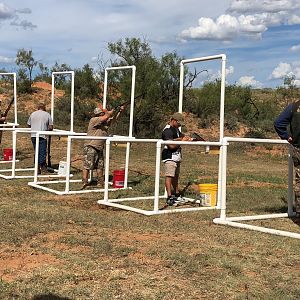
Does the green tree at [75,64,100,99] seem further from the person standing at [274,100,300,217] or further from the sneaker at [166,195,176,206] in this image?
the person standing at [274,100,300,217]

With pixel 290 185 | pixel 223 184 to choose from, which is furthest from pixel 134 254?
pixel 290 185

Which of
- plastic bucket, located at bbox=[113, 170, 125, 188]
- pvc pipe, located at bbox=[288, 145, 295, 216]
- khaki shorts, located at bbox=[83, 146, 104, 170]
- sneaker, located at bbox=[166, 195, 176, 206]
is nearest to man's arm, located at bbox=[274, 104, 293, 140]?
pvc pipe, located at bbox=[288, 145, 295, 216]

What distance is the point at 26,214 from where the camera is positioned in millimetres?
8039

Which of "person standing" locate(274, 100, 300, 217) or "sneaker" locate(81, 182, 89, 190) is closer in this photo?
"person standing" locate(274, 100, 300, 217)

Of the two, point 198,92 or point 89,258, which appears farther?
point 198,92

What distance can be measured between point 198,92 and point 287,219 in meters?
22.1

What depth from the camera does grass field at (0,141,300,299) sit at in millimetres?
4699

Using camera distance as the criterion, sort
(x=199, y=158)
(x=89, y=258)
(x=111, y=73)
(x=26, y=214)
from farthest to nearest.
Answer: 1. (x=111, y=73)
2. (x=199, y=158)
3. (x=26, y=214)
4. (x=89, y=258)

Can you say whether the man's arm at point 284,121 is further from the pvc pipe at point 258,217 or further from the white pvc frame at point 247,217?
the pvc pipe at point 258,217

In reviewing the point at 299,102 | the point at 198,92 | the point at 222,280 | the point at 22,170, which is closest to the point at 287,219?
the point at 299,102

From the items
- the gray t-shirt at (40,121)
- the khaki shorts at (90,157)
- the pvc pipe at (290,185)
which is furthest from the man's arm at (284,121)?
the gray t-shirt at (40,121)

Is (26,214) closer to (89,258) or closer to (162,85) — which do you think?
(89,258)

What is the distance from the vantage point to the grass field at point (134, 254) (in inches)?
185

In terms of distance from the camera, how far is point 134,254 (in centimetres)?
588
